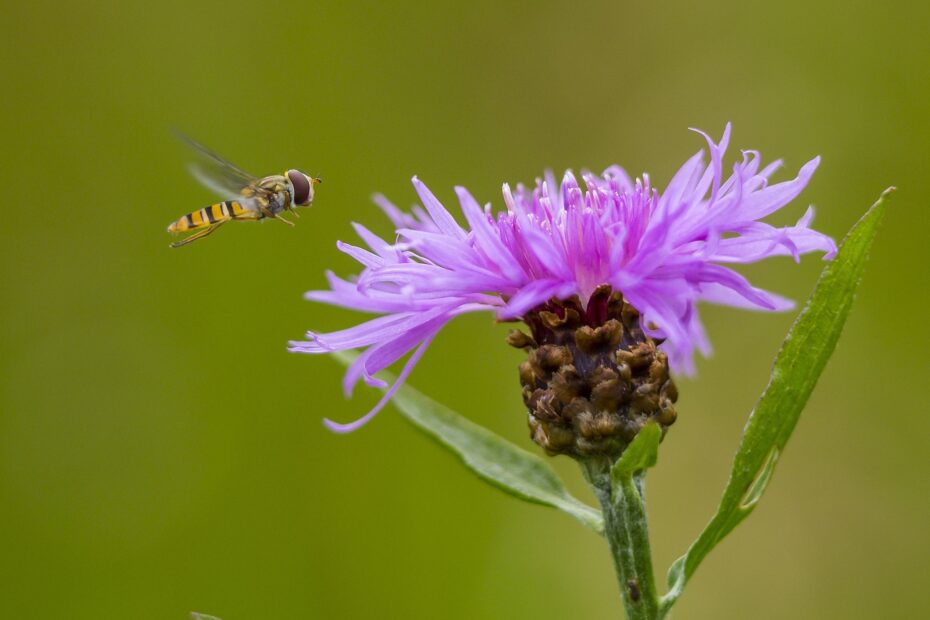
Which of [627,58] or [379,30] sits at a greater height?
[379,30]

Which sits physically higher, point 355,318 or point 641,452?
point 355,318

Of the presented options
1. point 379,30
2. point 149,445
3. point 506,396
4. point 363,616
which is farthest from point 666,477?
point 379,30

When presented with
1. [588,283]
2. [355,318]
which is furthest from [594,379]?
[355,318]

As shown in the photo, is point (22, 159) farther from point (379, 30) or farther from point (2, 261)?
point (379, 30)

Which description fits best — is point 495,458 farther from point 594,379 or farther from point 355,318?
point 355,318

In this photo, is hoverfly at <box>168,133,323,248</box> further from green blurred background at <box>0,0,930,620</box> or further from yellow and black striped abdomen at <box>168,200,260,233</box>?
green blurred background at <box>0,0,930,620</box>
